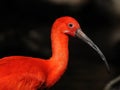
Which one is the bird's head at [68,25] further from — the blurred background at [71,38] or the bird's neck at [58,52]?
the blurred background at [71,38]

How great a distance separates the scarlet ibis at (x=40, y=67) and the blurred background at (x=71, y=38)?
4.61 metres

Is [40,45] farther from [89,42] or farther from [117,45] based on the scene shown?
[89,42]

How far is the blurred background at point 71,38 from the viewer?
692 inches

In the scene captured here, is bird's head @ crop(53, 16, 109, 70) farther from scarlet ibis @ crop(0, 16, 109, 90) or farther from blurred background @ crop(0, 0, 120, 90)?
blurred background @ crop(0, 0, 120, 90)

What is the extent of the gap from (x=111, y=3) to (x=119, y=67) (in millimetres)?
1722

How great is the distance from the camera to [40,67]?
1210 cm

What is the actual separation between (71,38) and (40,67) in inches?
244

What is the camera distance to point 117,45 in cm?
1841

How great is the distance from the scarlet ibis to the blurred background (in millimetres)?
4612

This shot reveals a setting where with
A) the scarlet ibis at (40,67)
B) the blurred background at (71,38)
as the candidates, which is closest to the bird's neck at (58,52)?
the scarlet ibis at (40,67)

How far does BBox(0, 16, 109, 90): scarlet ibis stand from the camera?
11.8 meters

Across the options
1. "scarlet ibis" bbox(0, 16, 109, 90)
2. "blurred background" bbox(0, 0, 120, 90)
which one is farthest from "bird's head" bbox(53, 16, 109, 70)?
"blurred background" bbox(0, 0, 120, 90)

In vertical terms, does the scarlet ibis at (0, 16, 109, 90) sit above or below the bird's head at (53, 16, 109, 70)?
below

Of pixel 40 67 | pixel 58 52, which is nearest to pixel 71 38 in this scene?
pixel 58 52
